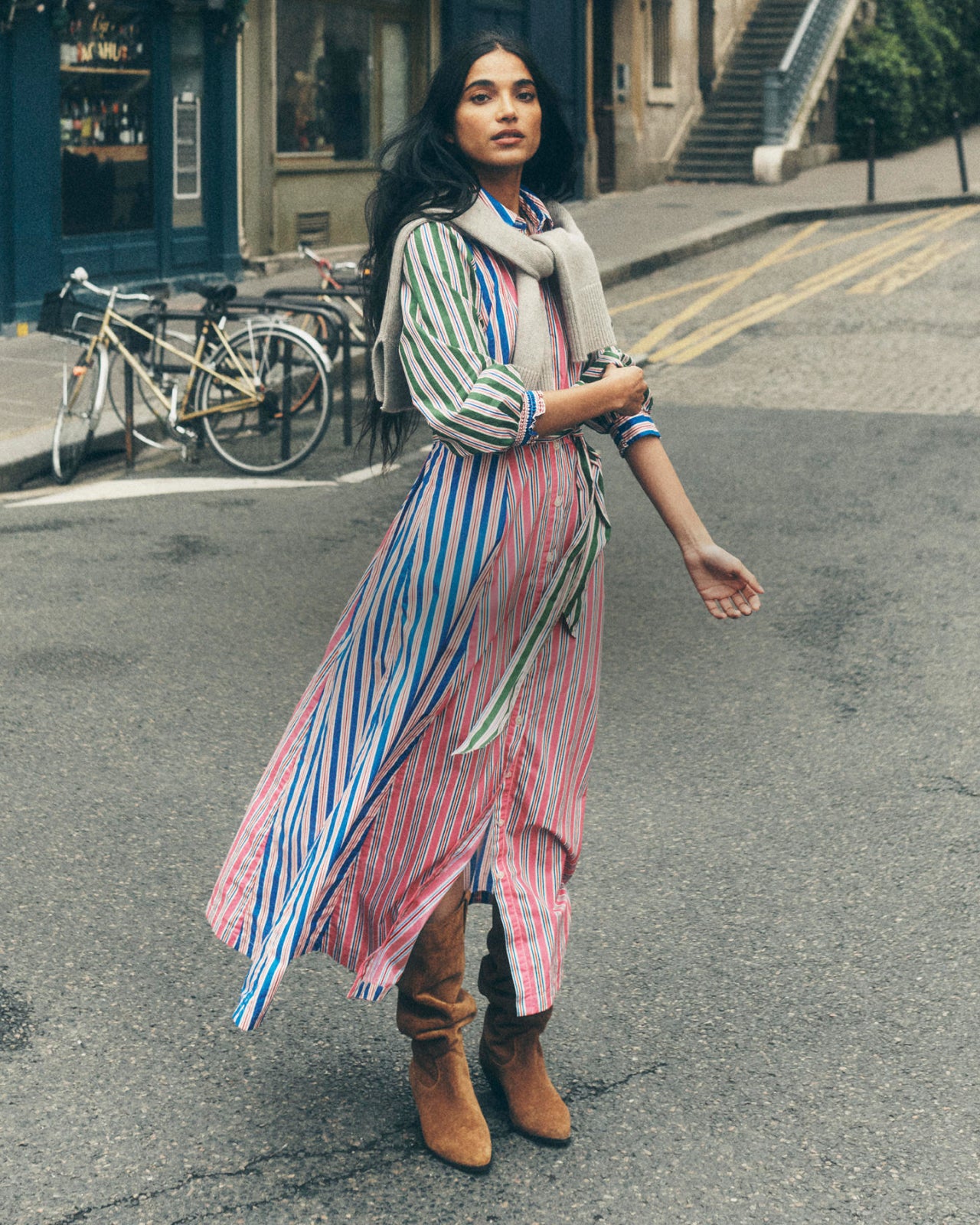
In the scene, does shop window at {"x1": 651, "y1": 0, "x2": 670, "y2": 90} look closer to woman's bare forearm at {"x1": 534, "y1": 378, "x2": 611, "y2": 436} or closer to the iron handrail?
the iron handrail

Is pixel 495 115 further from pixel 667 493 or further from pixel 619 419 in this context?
pixel 667 493

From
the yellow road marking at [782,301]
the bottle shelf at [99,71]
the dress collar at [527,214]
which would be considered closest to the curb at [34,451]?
the yellow road marking at [782,301]

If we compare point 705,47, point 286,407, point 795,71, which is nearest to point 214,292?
point 286,407

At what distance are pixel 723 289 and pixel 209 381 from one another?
8.25 metres

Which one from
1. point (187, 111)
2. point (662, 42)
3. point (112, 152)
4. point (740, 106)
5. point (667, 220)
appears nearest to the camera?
point (112, 152)

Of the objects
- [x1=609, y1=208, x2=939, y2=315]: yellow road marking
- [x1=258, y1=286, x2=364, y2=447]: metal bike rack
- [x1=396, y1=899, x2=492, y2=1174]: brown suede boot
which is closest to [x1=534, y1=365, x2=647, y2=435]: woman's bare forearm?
[x1=396, y1=899, x2=492, y2=1174]: brown suede boot

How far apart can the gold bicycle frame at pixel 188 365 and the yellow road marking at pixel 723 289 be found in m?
4.65

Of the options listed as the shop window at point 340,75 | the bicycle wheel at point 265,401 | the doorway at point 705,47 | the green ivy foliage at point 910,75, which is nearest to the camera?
the bicycle wheel at point 265,401

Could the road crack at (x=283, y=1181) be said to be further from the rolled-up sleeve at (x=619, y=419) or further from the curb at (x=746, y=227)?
the curb at (x=746, y=227)

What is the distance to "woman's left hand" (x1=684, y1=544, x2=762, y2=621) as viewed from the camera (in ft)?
8.95

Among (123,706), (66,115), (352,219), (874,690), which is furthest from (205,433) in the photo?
(352,219)

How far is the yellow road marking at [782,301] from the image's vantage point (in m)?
13.1

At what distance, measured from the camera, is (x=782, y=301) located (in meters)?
15.2

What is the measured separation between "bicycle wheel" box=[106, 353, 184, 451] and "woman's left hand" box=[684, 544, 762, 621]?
6.76 metres
